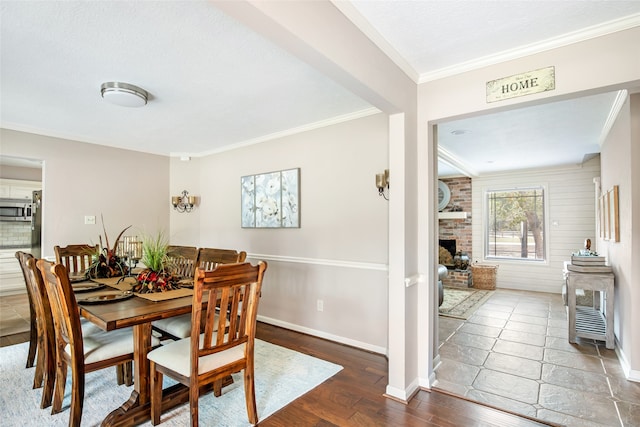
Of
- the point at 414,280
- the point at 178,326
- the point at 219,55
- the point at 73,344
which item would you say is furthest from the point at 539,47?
the point at 73,344

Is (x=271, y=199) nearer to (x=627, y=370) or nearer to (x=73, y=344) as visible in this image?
(x=73, y=344)

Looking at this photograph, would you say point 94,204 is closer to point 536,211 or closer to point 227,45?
point 227,45

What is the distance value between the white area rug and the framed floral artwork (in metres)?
1.56

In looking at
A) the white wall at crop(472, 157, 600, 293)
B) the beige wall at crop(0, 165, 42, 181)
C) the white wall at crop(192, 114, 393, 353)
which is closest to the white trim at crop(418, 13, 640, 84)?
the white wall at crop(192, 114, 393, 353)

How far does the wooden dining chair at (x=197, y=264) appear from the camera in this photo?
8.15 ft

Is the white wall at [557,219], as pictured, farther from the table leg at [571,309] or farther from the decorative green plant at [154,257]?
the decorative green plant at [154,257]

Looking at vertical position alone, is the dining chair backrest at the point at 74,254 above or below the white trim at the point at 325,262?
above

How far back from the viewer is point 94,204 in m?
4.36

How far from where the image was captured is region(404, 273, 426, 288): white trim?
7.69 ft

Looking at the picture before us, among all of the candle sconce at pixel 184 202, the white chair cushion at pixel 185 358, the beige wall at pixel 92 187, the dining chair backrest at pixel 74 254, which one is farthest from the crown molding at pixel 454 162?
the dining chair backrest at pixel 74 254

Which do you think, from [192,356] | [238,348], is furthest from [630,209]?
[192,356]

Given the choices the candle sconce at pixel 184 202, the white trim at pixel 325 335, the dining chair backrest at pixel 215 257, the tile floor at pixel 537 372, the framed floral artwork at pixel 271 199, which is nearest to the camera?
the tile floor at pixel 537 372

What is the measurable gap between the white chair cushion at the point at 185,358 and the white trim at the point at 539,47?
236 cm

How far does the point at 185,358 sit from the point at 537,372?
9.40 ft
